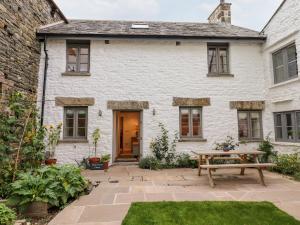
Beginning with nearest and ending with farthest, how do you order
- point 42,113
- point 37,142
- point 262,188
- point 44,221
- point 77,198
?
point 44,221
point 77,198
point 262,188
point 37,142
point 42,113

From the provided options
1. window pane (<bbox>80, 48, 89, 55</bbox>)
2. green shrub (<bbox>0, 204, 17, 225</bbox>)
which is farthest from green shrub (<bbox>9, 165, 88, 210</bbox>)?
window pane (<bbox>80, 48, 89, 55</bbox>)

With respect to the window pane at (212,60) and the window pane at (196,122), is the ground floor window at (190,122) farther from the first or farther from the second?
the window pane at (212,60)

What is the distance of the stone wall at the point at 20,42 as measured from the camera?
7.13 metres

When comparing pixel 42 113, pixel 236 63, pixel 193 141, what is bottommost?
pixel 193 141

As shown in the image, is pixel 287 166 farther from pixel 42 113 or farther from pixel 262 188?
Result: pixel 42 113

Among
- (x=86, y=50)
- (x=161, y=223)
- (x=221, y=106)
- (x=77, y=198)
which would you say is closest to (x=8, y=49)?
(x=86, y=50)

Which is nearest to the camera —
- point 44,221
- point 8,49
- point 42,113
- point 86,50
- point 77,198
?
point 44,221

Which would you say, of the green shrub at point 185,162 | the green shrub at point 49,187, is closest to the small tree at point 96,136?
the green shrub at point 185,162

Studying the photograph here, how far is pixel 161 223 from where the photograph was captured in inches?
146

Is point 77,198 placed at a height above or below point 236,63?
below

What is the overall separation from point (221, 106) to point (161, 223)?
695 cm

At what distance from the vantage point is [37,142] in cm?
665

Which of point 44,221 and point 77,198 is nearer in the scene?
point 44,221

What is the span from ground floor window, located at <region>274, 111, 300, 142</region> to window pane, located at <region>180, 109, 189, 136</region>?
141 inches
